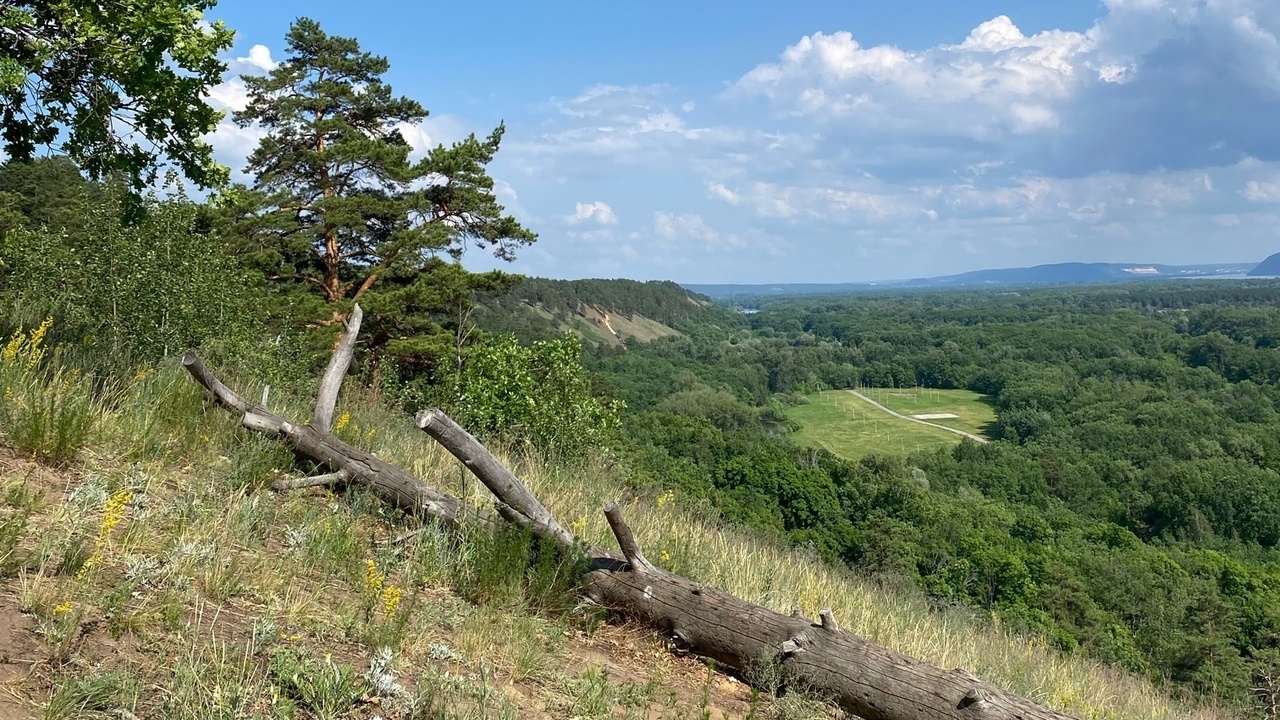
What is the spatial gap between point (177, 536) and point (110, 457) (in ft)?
3.96

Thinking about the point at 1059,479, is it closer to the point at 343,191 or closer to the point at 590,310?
the point at 343,191

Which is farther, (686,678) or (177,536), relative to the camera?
(686,678)

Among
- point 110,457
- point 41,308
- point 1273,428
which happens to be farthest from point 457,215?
point 1273,428

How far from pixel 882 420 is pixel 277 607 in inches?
4977

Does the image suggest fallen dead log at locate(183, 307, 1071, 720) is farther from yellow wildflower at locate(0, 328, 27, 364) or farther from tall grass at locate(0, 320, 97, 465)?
yellow wildflower at locate(0, 328, 27, 364)

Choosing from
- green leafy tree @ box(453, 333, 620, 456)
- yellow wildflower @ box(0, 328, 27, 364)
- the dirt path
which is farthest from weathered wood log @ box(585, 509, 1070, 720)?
the dirt path

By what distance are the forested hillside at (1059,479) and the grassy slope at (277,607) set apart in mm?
5576

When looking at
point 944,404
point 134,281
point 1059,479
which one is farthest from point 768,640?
point 944,404

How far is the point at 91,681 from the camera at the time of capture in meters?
2.31

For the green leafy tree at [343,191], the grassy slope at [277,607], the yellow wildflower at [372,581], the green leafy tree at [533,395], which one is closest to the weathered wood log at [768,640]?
the grassy slope at [277,607]

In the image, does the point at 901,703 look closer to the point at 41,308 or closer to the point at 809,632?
the point at 809,632

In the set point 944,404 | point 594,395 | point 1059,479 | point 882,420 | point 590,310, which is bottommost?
point 882,420

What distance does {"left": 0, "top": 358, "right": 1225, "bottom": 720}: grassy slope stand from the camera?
2.57 meters

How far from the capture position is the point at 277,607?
3.28 m
